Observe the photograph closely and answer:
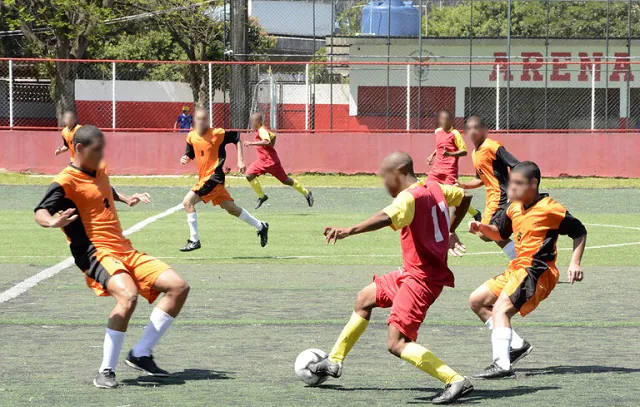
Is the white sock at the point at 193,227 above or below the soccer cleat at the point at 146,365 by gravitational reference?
below

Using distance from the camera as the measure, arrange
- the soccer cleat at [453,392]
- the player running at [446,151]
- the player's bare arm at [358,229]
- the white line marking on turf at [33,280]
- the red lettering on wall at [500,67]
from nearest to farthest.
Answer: the player's bare arm at [358,229]
the soccer cleat at [453,392]
the white line marking on turf at [33,280]
the player running at [446,151]
the red lettering on wall at [500,67]

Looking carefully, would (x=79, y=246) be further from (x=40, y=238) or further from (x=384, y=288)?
(x=40, y=238)

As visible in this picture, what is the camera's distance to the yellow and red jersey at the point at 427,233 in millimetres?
6840

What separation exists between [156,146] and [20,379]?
74.2 ft

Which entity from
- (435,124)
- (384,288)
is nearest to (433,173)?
(384,288)

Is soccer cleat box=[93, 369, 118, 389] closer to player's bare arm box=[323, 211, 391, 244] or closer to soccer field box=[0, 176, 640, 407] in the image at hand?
soccer field box=[0, 176, 640, 407]

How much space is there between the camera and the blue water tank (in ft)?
146

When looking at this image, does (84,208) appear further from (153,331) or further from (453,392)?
(453,392)

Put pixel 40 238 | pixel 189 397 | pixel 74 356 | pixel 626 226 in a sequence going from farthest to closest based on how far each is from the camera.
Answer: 1. pixel 626 226
2. pixel 40 238
3. pixel 74 356
4. pixel 189 397

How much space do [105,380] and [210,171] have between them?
8827mm

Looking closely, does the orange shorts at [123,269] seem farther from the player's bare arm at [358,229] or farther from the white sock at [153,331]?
the player's bare arm at [358,229]

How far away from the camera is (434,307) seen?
35.7 feet

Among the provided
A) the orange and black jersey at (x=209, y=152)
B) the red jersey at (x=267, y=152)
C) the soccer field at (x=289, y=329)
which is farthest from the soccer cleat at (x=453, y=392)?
the red jersey at (x=267, y=152)

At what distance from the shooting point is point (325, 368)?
7.28m
